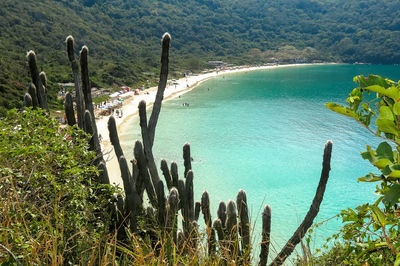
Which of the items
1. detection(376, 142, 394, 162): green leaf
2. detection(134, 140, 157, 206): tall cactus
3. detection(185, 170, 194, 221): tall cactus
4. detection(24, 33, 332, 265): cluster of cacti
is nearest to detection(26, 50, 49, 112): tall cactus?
detection(24, 33, 332, 265): cluster of cacti

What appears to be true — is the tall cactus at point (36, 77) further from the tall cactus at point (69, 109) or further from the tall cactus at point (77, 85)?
the tall cactus at point (77, 85)

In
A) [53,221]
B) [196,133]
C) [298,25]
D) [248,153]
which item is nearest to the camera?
[53,221]

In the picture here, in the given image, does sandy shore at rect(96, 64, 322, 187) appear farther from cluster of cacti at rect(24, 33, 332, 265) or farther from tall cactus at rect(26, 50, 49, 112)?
tall cactus at rect(26, 50, 49, 112)

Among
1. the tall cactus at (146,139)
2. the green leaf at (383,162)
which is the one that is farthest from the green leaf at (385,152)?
the tall cactus at (146,139)

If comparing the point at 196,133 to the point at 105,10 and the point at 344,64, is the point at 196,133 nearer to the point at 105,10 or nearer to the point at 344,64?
the point at 344,64

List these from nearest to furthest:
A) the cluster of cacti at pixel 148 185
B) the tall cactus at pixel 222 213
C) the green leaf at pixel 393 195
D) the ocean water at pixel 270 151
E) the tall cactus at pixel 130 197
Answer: the green leaf at pixel 393 195, the cluster of cacti at pixel 148 185, the tall cactus at pixel 222 213, the tall cactus at pixel 130 197, the ocean water at pixel 270 151

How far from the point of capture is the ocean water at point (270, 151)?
18.2m

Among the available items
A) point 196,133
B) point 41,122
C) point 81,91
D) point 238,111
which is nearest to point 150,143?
point 81,91

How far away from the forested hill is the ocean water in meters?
22.4

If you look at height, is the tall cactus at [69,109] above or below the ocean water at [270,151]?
above

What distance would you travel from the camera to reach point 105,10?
132 m

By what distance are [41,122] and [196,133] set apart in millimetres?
28186

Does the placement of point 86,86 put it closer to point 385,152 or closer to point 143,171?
point 143,171

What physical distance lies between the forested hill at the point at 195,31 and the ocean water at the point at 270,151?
2237 cm
